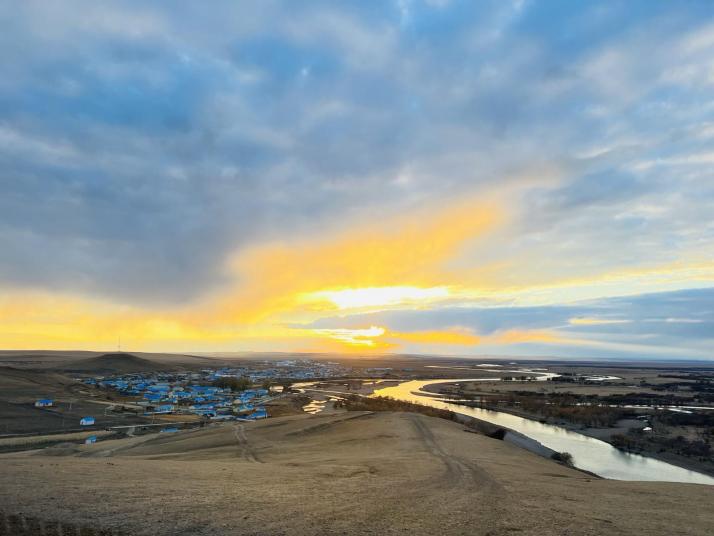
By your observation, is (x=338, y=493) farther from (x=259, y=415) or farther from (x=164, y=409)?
(x=164, y=409)

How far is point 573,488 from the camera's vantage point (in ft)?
62.0

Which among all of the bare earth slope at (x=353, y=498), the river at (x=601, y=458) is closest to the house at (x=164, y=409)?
the river at (x=601, y=458)

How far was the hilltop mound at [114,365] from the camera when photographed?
15800 centimetres

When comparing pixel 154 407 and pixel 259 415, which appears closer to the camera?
pixel 259 415

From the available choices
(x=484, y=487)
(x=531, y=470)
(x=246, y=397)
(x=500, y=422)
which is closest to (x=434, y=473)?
(x=484, y=487)

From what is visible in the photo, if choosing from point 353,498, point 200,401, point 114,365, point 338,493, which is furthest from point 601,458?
point 114,365

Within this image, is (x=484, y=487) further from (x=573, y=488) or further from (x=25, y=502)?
(x=25, y=502)

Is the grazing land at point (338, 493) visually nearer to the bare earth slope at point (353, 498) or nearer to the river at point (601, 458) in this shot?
the bare earth slope at point (353, 498)

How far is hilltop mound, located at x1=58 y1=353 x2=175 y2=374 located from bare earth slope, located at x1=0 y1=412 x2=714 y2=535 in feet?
507

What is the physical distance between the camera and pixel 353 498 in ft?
47.0

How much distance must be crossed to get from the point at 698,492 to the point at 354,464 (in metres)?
14.2

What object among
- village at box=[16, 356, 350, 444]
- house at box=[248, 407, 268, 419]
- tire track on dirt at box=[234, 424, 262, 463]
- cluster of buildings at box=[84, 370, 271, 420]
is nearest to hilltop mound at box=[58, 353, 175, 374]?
cluster of buildings at box=[84, 370, 271, 420]

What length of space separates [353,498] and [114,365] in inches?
7029

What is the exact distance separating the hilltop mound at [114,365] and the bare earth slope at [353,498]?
15438 cm
